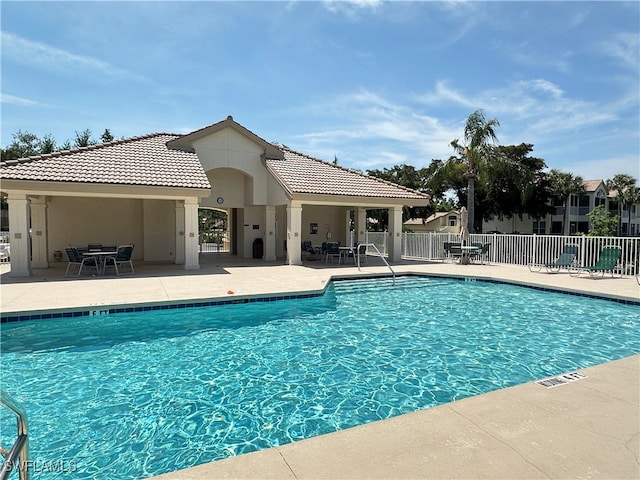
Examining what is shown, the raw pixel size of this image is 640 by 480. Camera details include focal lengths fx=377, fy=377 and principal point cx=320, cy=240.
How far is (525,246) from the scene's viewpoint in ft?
60.3

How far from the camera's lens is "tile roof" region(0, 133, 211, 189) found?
1353cm

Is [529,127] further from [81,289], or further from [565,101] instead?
[81,289]

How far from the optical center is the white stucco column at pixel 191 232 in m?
15.4

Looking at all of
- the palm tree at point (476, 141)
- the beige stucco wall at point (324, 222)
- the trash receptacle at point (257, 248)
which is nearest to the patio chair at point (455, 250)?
the beige stucco wall at point (324, 222)

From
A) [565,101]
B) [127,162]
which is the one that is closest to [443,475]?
[127,162]

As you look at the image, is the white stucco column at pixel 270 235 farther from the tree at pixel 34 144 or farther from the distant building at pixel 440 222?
the distant building at pixel 440 222

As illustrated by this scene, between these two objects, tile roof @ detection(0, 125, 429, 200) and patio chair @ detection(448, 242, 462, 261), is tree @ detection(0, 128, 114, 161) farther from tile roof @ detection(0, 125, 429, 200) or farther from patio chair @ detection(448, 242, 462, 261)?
patio chair @ detection(448, 242, 462, 261)

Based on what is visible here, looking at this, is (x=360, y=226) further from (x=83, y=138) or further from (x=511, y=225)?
(x=511, y=225)

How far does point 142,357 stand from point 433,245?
1776cm

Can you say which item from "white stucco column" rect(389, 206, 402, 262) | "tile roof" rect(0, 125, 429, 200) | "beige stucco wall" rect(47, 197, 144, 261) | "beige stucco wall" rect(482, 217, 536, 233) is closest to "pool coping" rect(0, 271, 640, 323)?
"tile roof" rect(0, 125, 429, 200)

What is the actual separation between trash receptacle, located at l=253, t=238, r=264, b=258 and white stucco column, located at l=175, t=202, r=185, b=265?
155 inches

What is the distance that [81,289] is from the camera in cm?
1062

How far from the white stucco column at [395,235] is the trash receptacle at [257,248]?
23.8ft

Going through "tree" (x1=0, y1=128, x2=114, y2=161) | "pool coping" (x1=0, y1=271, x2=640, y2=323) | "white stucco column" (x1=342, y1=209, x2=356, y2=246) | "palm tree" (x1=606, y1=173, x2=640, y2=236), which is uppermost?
"tree" (x1=0, y1=128, x2=114, y2=161)
